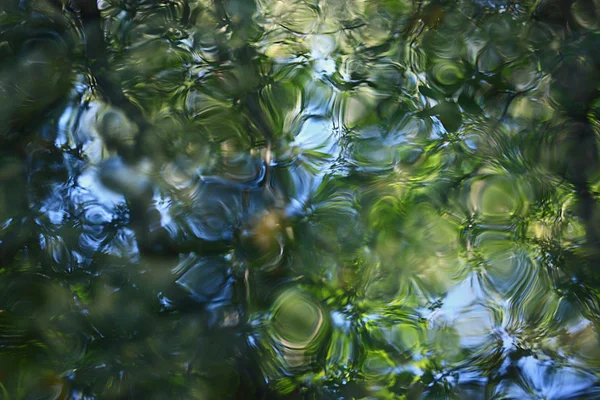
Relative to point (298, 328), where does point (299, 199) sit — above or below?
above

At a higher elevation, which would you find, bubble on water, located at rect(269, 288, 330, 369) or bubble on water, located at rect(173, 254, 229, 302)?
bubble on water, located at rect(173, 254, 229, 302)

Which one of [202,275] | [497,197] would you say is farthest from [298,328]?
[497,197]

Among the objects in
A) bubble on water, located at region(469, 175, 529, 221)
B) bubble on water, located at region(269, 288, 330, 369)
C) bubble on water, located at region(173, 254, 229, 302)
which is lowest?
bubble on water, located at region(269, 288, 330, 369)

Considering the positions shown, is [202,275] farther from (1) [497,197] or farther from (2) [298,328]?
(1) [497,197]

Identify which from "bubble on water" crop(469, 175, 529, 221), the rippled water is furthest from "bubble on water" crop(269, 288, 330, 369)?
"bubble on water" crop(469, 175, 529, 221)

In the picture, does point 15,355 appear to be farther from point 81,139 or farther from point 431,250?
point 431,250

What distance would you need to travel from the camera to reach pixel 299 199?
765 millimetres

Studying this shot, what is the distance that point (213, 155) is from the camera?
2.54ft

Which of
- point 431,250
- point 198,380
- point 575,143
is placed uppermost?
point 575,143

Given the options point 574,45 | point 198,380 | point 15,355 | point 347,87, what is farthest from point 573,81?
point 15,355

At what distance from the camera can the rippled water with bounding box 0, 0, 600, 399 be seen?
0.71 meters

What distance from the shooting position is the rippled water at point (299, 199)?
2.31ft

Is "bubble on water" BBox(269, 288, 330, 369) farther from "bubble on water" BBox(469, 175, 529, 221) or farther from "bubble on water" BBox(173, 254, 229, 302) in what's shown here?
"bubble on water" BBox(469, 175, 529, 221)

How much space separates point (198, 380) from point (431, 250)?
0.39m
